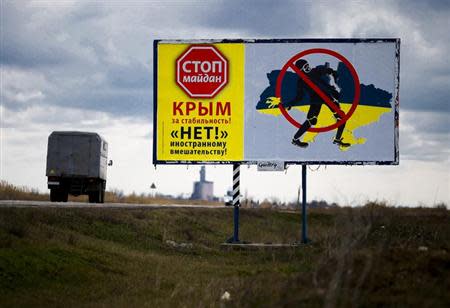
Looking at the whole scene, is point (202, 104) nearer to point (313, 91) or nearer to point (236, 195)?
point (236, 195)

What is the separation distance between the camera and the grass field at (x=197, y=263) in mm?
9555

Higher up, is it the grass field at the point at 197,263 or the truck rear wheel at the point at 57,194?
the truck rear wheel at the point at 57,194

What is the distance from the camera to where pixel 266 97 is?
25.7 m

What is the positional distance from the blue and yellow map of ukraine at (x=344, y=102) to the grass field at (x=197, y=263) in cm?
335

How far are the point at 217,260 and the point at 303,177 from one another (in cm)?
509

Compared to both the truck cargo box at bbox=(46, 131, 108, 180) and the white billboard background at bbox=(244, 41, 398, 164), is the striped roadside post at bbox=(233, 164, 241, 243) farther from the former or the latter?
the truck cargo box at bbox=(46, 131, 108, 180)

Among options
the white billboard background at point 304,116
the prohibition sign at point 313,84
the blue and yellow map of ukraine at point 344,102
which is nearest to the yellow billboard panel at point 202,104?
the white billboard background at point 304,116

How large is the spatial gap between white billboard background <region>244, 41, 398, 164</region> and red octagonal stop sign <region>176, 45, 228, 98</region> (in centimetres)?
84

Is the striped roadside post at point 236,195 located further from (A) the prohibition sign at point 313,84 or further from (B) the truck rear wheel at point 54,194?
(B) the truck rear wheel at point 54,194

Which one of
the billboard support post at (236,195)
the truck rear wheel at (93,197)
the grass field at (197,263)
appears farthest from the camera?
the truck rear wheel at (93,197)

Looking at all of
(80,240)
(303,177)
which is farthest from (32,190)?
(80,240)

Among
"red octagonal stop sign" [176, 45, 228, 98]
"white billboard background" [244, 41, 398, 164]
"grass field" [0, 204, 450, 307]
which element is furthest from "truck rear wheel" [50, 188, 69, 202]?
"white billboard background" [244, 41, 398, 164]

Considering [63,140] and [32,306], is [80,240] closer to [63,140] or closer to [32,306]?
[32,306]

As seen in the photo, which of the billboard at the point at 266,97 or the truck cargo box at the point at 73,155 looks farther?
the truck cargo box at the point at 73,155
